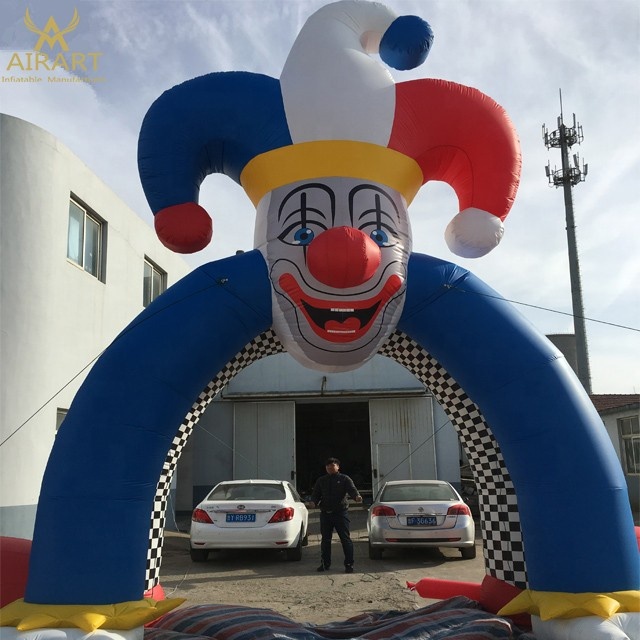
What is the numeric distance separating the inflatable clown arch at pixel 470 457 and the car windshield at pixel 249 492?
4441 mm

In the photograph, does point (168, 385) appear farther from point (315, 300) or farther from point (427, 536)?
point (427, 536)

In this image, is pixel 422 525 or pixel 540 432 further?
pixel 422 525

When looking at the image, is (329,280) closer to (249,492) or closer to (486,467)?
(486,467)

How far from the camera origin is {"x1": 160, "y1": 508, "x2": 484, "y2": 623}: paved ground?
632 cm

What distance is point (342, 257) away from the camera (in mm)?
3990

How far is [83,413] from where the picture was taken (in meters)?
3.92

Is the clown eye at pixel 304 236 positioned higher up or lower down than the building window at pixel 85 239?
lower down

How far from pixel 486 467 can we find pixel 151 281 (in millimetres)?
10574

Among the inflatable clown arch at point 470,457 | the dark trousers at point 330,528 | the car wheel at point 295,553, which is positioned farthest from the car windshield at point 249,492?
the inflatable clown arch at point 470,457

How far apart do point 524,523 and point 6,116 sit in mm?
8723

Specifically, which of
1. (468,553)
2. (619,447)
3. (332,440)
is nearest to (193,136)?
(468,553)

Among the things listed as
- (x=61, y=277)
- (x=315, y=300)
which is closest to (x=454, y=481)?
(x=61, y=277)

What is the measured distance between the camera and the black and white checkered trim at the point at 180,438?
4.60 meters

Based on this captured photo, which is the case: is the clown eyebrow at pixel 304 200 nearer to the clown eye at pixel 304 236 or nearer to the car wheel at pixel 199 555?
the clown eye at pixel 304 236
